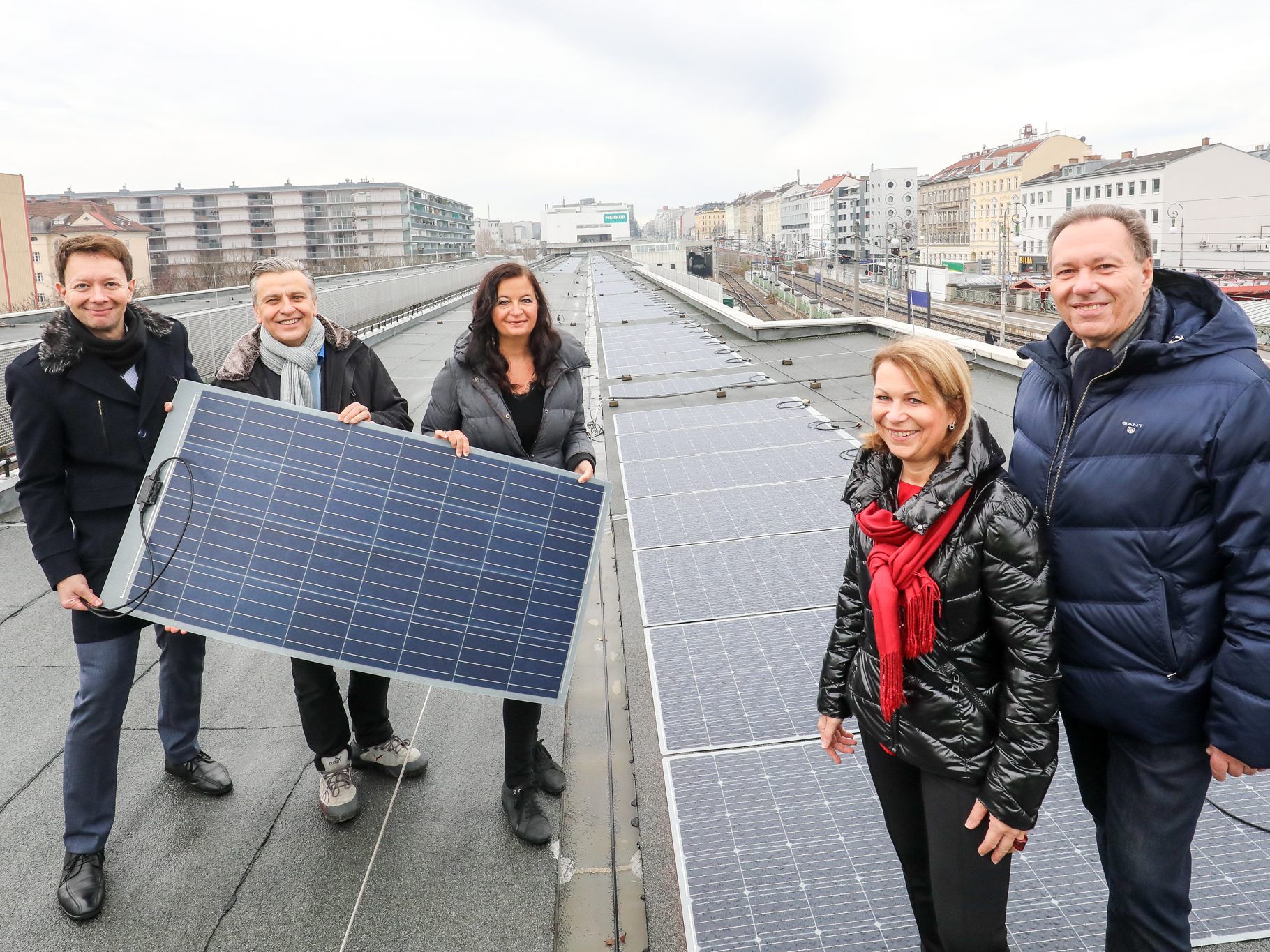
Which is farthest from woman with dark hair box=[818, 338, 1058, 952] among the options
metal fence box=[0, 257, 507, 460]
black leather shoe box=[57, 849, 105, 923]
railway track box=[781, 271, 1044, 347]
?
railway track box=[781, 271, 1044, 347]

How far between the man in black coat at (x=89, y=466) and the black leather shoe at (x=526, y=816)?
1.39 metres

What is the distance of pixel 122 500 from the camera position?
3291 mm

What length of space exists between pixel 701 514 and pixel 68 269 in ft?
14.0

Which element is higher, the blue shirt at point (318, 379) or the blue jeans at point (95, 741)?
the blue shirt at point (318, 379)

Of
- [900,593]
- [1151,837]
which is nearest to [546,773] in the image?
[900,593]

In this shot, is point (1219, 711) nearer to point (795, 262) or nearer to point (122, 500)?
point (122, 500)

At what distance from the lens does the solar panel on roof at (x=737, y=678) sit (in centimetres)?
375

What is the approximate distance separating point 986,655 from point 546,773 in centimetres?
204

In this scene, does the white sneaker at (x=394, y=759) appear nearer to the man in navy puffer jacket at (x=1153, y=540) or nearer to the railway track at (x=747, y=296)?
the man in navy puffer jacket at (x=1153, y=540)

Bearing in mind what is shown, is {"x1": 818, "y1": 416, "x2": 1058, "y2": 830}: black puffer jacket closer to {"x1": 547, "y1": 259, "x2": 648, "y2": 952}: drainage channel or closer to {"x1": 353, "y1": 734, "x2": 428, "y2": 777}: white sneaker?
{"x1": 547, "y1": 259, "x2": 648, "y2": 952}: drainage channel

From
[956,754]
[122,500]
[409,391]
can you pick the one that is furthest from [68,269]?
[409,391]

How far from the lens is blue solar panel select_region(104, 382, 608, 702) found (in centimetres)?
310

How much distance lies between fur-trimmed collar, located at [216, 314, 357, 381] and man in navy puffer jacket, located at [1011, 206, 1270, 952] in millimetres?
2567

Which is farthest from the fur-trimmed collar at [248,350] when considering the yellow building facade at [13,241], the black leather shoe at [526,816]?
the yellow building facade at [13,241]
